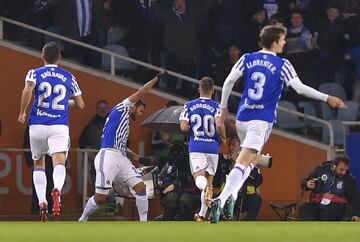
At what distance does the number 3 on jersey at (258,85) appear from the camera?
14938 mm

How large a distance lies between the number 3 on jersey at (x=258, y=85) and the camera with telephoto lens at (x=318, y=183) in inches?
200

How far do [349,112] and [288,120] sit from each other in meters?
1.19

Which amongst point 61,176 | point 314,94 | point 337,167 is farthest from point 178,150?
point 314,94

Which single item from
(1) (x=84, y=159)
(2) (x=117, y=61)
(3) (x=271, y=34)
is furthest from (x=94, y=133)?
(3) (x=271, y=34)

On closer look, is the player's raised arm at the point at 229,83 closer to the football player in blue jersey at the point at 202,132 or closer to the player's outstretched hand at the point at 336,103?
the player's outstretched hand at the point at 336,103

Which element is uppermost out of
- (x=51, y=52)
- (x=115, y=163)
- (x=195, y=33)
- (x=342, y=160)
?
(x=195, y=33)

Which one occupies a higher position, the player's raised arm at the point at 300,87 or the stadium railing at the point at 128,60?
the stadium railing at the point at 128,60

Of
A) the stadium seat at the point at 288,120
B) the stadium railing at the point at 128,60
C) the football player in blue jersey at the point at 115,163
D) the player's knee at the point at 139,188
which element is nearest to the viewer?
the football player in blue jersey at the point at 115,163

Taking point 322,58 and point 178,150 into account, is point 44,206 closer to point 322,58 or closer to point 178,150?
point 178,150

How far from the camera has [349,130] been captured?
23.2m

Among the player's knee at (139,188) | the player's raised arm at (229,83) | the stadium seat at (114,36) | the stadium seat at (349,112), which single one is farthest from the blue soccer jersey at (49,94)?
the stadium seat at (349,112)

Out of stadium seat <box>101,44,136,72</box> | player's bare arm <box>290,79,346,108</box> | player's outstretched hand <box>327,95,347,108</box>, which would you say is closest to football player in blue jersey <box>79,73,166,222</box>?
player's bare arm <box>290,79,346,108</box>

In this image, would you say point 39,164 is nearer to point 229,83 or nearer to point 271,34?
point 229,83
